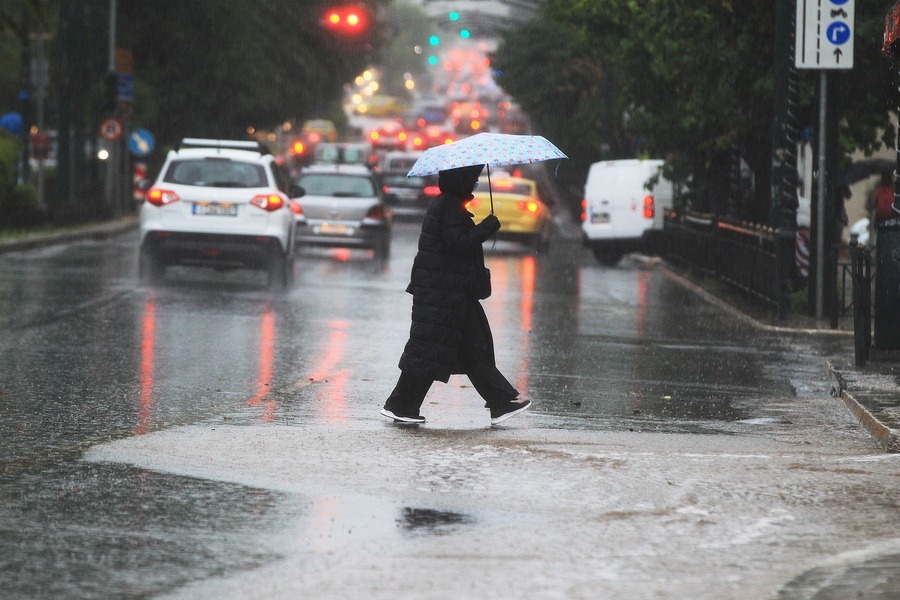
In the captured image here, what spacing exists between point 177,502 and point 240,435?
2.07 meters

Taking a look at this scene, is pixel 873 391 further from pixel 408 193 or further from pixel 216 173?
pixel 408 193

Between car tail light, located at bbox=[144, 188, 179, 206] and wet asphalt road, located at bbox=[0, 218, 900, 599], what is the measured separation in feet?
15.9

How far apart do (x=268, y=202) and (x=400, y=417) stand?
38.8ft

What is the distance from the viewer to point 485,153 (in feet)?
34.0

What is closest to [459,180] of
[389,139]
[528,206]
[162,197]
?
[162,197]

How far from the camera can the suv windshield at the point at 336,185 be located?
30625mm

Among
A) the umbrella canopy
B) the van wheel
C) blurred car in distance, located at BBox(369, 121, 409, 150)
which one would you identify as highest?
blurred car in distance, located at BBox(369, 121, 409, 150)

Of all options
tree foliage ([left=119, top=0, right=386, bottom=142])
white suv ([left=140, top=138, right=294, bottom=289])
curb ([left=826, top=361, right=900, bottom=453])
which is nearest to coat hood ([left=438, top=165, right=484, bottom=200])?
curb ([left=826, top=361, right=900, bottom=453])

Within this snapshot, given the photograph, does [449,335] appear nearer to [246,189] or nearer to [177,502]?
[177,502]

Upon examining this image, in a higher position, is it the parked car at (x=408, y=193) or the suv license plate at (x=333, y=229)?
the parked car at (x=408, y=193)

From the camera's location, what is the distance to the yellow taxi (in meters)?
35.4

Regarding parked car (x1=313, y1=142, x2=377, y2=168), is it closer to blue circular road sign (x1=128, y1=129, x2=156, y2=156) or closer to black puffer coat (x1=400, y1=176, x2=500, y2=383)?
blue circular road sign (x1=128, y1=129, x2=156, y2=156)

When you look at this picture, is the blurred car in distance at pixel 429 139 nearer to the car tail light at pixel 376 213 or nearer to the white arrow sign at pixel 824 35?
the car tail light at pixel 376 213

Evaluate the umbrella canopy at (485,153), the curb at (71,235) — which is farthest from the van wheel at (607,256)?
the umbrella canopy at (485,153)
